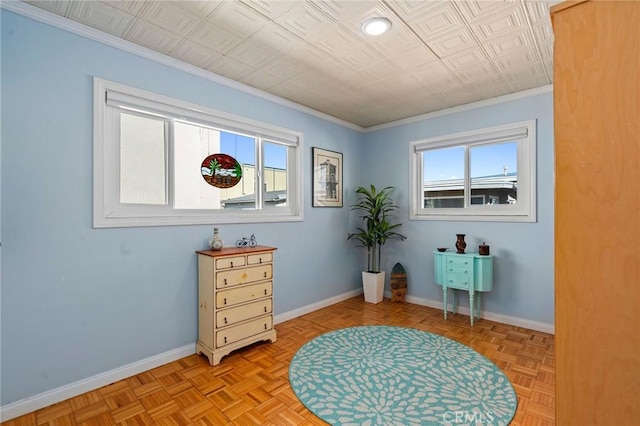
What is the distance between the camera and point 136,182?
234 centimetres

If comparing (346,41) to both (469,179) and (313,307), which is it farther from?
(313,307)

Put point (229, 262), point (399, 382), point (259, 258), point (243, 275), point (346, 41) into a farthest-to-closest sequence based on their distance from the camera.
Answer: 1. point (259, 258)
2. point (243, 275)
3. point (229, 262)
4. point (346, 41)
5. point (399, 382)

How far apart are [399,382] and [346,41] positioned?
2502 millimetres

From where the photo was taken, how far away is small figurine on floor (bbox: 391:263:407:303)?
394 centimetres

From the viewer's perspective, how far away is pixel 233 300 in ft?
8.14

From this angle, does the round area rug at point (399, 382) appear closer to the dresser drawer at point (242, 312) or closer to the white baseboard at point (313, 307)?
the dresser drawer at point (242, 312)

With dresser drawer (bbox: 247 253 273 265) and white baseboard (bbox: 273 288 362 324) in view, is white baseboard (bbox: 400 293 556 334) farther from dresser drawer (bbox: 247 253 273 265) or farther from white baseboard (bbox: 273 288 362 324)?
dresser drawer (bbox: 247 253 273 265)

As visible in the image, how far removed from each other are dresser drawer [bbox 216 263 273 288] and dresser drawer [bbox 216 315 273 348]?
368 millimetres

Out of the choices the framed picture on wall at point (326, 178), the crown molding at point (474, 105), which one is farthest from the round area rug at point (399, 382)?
the crown molding at point (474, 105)

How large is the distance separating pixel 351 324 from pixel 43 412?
246 cm

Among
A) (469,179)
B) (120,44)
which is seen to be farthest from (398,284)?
(120,44)

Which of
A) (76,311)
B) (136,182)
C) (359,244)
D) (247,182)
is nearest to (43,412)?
(76,311)

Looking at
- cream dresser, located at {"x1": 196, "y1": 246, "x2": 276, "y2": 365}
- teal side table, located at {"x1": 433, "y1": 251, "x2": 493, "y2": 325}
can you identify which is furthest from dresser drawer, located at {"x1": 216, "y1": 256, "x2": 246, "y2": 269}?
teal side table, located at {"x1": 433, "y1": 251, "x2": 493, "y2": 325}

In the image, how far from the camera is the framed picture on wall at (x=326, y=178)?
12.3 feet
